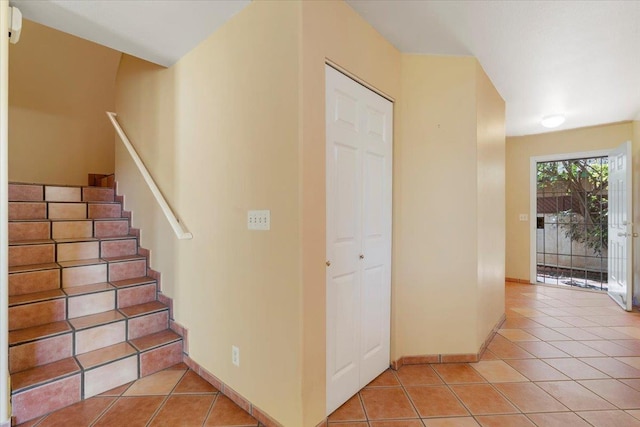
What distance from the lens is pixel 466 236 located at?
2371 mm

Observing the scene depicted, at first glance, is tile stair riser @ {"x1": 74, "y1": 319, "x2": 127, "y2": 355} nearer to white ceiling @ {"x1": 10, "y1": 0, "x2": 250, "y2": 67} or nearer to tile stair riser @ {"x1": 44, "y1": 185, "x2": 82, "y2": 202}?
tile stair riser @ {"x1": 44, "y1": 185, "x2": 82, "y2": 202}

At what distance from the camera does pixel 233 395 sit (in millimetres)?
1866

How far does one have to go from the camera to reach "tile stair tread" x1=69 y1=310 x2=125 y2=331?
2084mm

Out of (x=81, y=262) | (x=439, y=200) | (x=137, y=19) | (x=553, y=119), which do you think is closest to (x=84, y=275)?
(x=81, y=262)

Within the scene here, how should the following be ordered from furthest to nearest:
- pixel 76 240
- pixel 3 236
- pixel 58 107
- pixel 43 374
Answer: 1. pixel 58 107
2. pixel 76 240
3. pixel 43 374
4. pixel 3 236

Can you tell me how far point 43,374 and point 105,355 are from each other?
310 millimetres

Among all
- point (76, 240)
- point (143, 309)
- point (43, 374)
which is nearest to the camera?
point (43, 374)

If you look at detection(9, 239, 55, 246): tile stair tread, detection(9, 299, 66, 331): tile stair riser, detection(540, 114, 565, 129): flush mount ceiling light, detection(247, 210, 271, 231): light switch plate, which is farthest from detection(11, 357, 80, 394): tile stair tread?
detection(540, 114, 565, 129): flush mount ceiling light

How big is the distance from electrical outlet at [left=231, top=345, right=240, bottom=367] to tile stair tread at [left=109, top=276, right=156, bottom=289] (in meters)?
1.18

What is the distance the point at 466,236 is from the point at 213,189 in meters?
1.89

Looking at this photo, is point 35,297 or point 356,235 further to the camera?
point 35,297

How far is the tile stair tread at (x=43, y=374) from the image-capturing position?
1687mm

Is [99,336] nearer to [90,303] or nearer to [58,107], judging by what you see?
[90,303]

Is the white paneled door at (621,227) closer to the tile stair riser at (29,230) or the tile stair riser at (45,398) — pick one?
the tile stair riser at (45,398)
